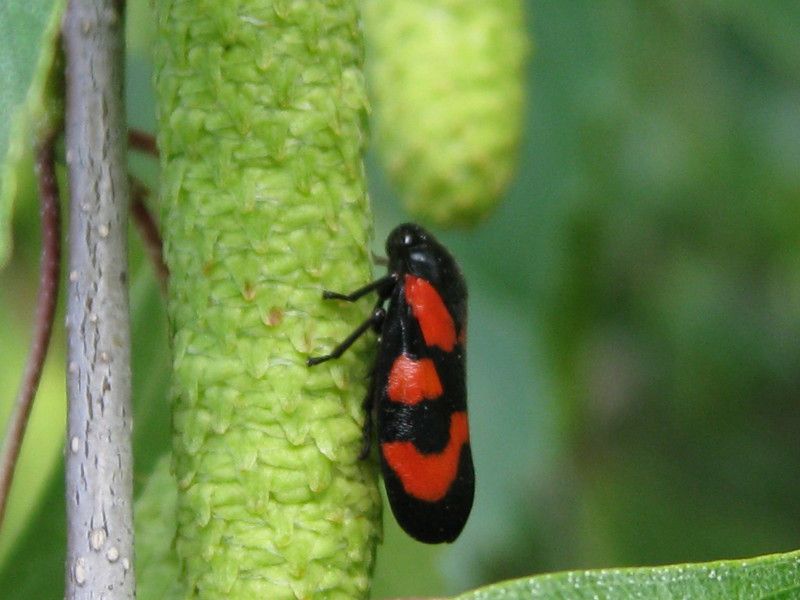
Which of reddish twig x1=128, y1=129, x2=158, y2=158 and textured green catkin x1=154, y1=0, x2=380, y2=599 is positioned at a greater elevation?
reddish twig x1=128, y1=129, x2=158, y2=158

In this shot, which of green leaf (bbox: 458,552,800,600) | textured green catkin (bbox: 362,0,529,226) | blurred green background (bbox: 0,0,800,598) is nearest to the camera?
green leaf (bbox: 458,552,800,600)

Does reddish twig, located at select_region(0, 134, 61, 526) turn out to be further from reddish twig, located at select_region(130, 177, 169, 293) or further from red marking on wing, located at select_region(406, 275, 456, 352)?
red marking on wing, located at select_region(406, 275, 456, 352)

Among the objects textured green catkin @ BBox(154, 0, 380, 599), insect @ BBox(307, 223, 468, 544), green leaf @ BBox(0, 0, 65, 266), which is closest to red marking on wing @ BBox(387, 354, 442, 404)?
insect @ BBox(307, 223, 468, 544)

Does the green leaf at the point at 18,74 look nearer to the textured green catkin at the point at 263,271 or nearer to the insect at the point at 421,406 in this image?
the textured green catkin at the point at 263,271

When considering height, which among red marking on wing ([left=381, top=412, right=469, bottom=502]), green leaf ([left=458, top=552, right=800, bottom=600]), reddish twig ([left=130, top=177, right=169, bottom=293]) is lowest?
green leaf ([left=458, top=552, right=800, bottom=600])

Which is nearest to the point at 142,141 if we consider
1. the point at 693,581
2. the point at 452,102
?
the point at 452,102
